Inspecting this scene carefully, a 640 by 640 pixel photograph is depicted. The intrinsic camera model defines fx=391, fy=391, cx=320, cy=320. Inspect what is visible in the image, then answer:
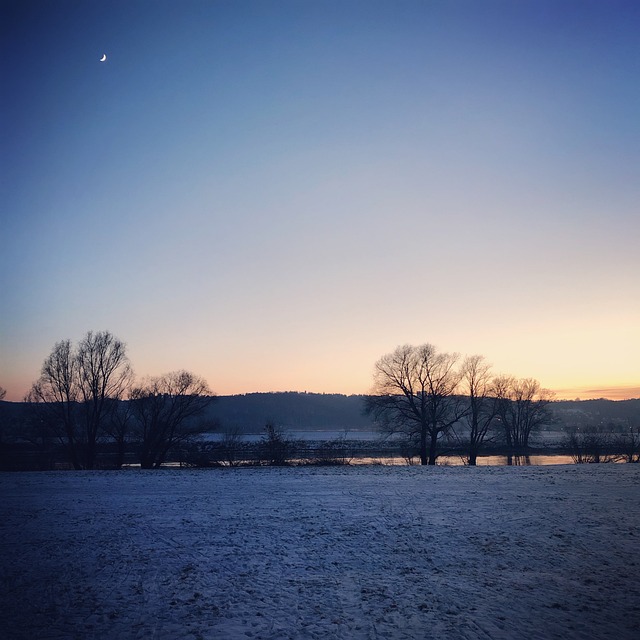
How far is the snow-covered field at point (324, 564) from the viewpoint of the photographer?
23.1ft

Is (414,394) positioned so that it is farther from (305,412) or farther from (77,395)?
(305,412)

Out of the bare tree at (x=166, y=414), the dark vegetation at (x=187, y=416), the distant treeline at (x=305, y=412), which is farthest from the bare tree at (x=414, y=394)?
the distant treeline at (x=305, y=412)

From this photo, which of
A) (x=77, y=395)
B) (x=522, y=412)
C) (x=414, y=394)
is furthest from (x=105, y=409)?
(x=522, y=412)

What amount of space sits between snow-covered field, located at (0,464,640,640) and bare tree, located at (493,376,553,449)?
147 ft

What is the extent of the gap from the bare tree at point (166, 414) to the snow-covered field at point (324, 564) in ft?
71.5

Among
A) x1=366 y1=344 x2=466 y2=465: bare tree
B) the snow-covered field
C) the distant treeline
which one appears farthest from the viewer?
the distant treeline

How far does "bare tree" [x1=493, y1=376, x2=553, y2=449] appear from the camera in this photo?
59.3 meters

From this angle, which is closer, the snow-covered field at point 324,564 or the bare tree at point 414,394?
the snow-covered field at point 324,564

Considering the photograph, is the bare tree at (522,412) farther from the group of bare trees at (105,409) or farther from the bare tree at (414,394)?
the group of bare trees at (105,409)

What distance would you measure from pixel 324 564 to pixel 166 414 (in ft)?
116

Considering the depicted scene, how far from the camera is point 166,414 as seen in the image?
40750 mm

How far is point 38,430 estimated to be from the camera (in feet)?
144

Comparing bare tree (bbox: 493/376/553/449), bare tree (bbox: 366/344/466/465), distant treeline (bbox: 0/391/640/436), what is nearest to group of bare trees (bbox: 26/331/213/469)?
bare tree (bbox: 366/344/466/465)

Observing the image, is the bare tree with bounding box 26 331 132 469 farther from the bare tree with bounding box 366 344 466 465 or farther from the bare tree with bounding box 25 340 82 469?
the bare tree with bounding box 366 344 466 465
